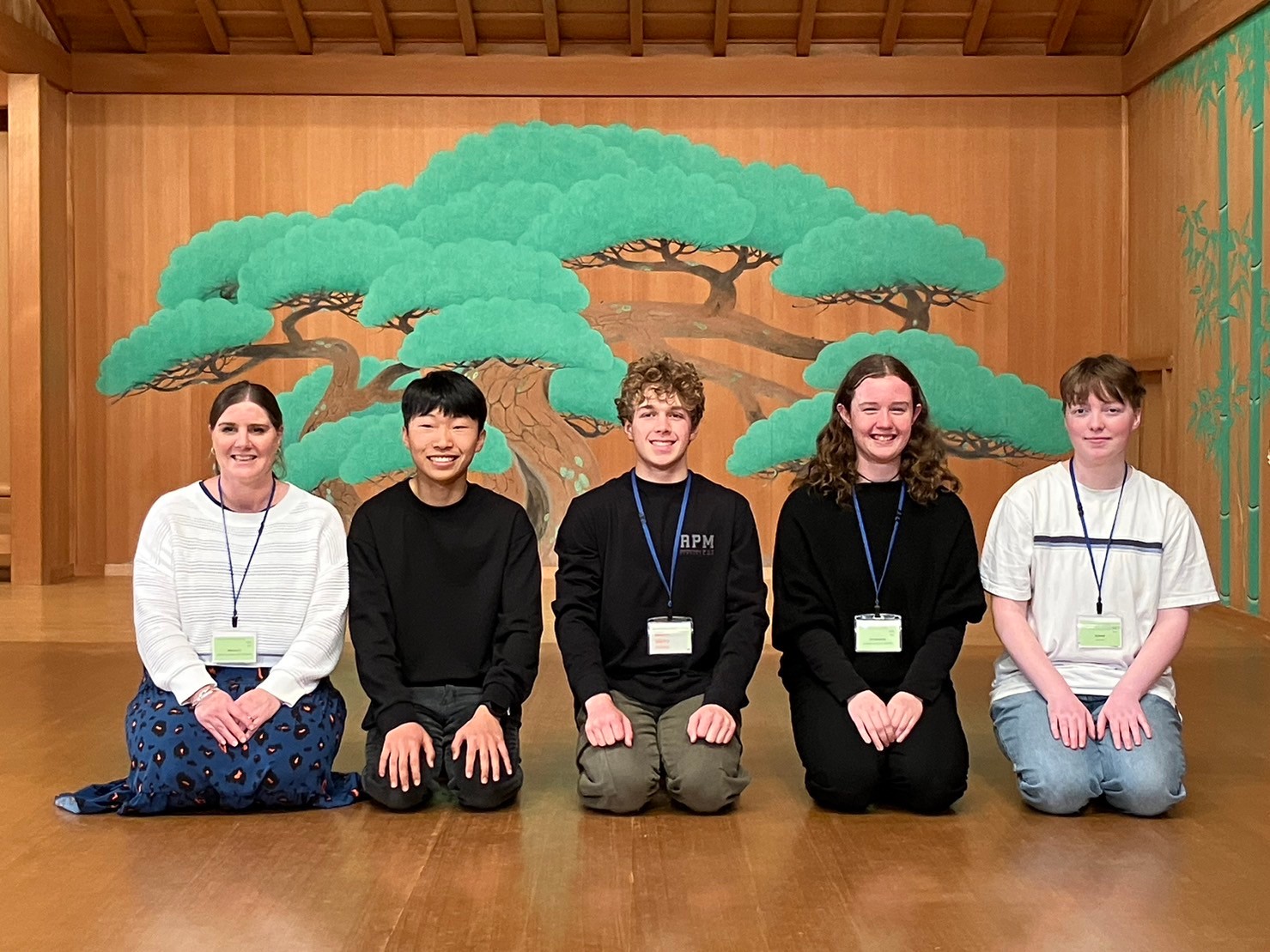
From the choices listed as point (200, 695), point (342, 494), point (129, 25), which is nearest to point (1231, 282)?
point (342, 494)

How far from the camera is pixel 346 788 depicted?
2.94 metres

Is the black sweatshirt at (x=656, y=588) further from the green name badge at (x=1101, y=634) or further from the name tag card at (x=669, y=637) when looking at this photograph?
the green name badge at (x=1101, y=634)

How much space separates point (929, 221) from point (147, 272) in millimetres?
4314

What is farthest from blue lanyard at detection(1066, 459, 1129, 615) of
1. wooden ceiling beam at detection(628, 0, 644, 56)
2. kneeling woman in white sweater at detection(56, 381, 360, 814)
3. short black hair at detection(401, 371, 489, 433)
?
wooden ceiling beam at detection(628, 0, 644, 56)

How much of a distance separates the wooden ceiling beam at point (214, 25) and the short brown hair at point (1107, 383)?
569 centimetres

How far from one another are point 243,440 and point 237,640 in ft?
1.37

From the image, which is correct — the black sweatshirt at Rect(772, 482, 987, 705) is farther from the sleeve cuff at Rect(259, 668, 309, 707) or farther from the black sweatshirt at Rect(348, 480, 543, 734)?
the sleeve cuff at Rect(259, 668, 309, 707)

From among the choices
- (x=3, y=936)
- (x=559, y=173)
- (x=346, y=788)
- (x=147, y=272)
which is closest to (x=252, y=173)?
(x=147, y=272)

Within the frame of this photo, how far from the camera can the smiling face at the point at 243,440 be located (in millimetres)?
2869

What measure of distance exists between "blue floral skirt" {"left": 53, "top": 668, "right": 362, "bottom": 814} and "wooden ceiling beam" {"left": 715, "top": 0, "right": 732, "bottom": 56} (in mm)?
5274

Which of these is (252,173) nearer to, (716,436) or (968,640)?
(716,436)

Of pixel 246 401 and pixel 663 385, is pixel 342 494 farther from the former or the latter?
pixel 663 385

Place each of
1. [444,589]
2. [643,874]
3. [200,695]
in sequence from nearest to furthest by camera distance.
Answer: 1. [643,874]
2. [200,695]
3. [444,589]

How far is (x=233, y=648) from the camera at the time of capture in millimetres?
2873
